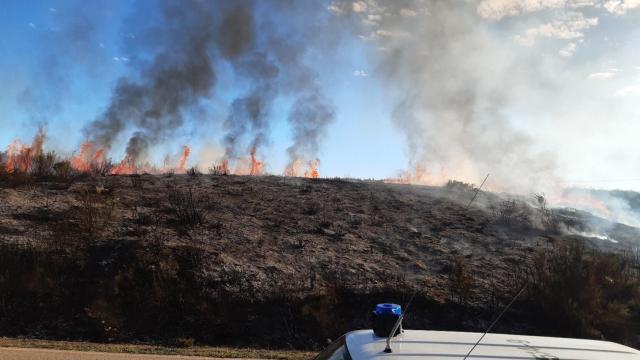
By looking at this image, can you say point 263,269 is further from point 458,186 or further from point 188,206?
point 458,186

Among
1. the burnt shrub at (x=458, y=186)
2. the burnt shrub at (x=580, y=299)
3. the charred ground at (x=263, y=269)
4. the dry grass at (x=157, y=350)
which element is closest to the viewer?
the dry grass at (x=157, y=350)

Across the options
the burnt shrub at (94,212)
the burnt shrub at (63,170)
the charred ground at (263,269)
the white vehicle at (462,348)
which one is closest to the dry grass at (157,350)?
the charred ground at (263,269)

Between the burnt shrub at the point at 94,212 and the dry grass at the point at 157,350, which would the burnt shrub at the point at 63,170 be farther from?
the dry grass at the point at 157,350

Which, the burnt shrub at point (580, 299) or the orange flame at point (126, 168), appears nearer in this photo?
the burnt shrub at point (580, 299)

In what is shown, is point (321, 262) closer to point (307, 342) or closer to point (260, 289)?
point (260, 289)

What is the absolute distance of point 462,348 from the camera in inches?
100

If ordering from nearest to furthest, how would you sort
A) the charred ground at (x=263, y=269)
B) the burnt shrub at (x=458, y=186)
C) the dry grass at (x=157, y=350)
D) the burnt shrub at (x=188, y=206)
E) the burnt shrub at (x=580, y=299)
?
the dry grass at (x=157, y=350)
the charred ground at (x=263, y=269)
the burnt shrub at (x=580, y=299)
the burnt shrub at (x=188, y=206)
the burnt shrub at (x=458, y=186)

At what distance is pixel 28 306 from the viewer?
8.64 metres

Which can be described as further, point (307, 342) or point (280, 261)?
point (280, 261)

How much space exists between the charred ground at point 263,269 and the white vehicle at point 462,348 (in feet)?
19.8

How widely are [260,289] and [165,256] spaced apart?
2.18 meters

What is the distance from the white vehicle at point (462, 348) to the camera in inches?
94.8

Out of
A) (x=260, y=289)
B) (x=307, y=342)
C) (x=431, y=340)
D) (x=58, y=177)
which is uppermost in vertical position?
(x=58, y=177)

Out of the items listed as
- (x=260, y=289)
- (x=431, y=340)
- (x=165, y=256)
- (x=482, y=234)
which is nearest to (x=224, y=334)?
(x=260, y=289)
